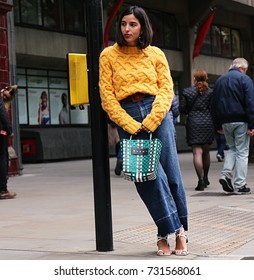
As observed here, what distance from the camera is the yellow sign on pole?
19.0 ft

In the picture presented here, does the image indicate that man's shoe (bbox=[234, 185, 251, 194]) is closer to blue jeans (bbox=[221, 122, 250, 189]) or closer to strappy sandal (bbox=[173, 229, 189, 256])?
blue jeans (bbox=[221, 122, 250, 189])

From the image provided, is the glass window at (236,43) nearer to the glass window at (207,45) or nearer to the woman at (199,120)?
the glass window at (207,45)

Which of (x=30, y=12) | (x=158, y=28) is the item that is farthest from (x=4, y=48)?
(x=158, y=28)

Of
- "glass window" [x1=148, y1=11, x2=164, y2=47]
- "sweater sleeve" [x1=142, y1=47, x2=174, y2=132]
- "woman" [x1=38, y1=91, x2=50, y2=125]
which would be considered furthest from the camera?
"glass window" [x1=148, y1=11, x2=164, y2=47]

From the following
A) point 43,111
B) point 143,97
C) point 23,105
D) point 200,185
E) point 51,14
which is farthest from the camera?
point 43,111

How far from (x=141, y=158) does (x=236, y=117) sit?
15.7 feet

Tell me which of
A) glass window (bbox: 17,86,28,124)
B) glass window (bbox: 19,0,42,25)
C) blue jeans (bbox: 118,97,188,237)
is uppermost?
glass window (bbox: 19,0,42,25)

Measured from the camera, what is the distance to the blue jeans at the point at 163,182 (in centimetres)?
529

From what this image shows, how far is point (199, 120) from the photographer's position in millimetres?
10820

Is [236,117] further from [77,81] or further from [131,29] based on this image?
[131,29]

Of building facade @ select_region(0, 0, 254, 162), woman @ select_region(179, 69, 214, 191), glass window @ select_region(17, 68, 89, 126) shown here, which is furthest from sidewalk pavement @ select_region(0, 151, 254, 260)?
glass window @ select_region(17, 68, 89, 126)

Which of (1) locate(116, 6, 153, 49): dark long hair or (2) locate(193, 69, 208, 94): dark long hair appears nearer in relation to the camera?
(1) locate(116, 6, 153, 49): dark long hair

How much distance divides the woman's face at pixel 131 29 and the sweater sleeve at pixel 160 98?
0.69 feet
